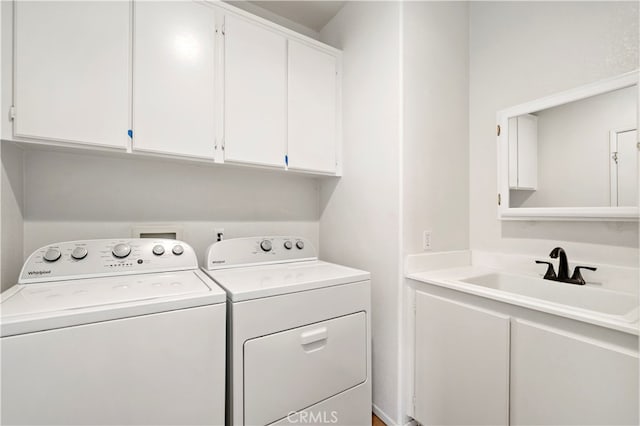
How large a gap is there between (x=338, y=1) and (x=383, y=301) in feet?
6.58

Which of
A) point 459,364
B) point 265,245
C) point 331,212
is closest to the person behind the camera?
point 459,364

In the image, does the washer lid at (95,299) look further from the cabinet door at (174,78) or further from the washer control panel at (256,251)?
the cabinet door at (174,78)

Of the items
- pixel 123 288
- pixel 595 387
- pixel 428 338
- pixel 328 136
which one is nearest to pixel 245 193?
pixel 328 136

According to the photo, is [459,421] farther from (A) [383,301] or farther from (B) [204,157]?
(B) [204,157]

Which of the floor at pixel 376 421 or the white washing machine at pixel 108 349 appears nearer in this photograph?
the white washing machine at pixel 108 349

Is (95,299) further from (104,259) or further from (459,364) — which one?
(459,364)

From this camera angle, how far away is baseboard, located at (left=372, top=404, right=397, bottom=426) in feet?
5.23

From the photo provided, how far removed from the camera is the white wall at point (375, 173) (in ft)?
5.23

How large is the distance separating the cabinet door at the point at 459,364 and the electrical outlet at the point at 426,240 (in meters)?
0.28

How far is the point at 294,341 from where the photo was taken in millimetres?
1209

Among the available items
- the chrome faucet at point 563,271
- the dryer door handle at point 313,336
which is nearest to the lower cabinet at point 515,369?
the chrome faucet at point 563,271

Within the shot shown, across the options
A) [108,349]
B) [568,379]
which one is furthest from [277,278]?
[568,379]

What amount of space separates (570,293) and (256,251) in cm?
159

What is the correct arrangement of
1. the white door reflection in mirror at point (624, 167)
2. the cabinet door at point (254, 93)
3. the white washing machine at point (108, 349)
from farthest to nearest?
the cabinet door at point (254, 93), the white door reflection in mirror at point (624, 167), the white washing machine at point (108, 349)
